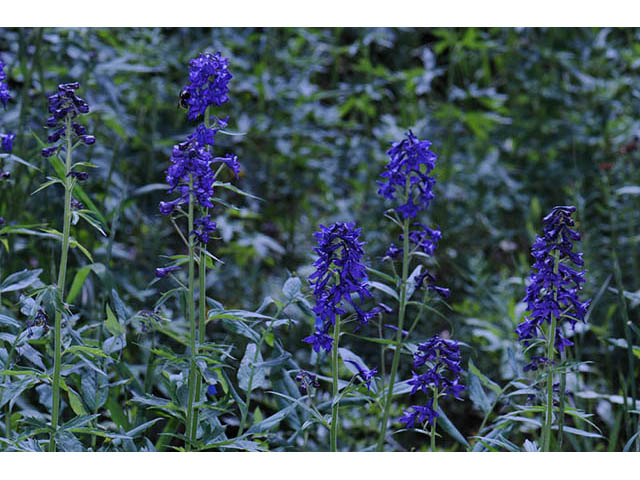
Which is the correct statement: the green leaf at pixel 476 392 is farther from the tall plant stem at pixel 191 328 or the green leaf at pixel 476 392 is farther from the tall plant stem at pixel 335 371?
the tall plant stem at pixel 191 328

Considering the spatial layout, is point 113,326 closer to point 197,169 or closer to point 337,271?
point 197,169

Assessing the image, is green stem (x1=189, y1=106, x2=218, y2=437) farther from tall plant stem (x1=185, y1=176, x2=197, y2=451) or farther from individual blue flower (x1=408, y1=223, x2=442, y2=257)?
individual blue flower (x1=408, y1=223, x2=442, y2=257)

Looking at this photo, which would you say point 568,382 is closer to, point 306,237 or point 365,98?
point 306,237

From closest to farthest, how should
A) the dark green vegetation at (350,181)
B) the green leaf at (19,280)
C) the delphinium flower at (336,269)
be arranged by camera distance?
the delphinium flower at (336,269) → the green leaf at (19,280) → the dark green vegetation at (350,181)

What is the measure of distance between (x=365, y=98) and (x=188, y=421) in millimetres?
2306

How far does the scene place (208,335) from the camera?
9.41ft

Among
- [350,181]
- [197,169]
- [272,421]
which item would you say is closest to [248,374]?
[272,421]

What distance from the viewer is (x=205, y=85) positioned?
4.89 feet

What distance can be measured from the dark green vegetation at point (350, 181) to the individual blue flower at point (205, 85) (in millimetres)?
632

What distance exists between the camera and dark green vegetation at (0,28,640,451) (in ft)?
7.81

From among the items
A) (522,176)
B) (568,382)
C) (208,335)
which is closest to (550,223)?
(568,382)

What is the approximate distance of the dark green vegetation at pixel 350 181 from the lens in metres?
2.38

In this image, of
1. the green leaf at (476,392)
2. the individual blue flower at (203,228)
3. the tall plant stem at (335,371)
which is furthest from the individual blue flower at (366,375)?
the individual blue flower at (203,228)

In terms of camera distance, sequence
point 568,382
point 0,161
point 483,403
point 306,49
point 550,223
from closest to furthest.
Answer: point 550,223, point 483,403, point 568,382, point 0,161, point 306,49
